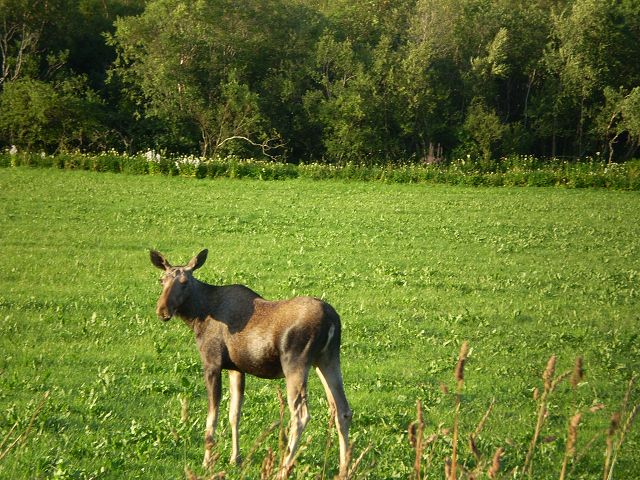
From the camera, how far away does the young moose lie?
301 inches

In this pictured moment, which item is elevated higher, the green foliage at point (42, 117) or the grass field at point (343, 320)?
the green foliage at point (42, 117)

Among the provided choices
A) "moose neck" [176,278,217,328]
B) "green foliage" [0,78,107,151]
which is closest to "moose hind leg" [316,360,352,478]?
"moose neck" [176,278,217,328]

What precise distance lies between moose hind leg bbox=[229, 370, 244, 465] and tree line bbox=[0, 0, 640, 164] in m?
51.0

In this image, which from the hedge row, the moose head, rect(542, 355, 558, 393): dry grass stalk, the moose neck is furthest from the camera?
the hedge row

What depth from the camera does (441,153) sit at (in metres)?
69.0

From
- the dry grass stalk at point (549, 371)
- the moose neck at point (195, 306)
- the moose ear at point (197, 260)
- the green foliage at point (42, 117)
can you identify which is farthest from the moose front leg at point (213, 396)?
the green foliage at point (42, 117)

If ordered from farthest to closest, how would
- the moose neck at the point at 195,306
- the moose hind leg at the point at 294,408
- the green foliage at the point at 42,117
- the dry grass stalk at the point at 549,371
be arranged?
the green foliage at the point at 42,117 < the moose neck at the point at 195,306 < the moose hind leg at the point at 294,408 < the dry grass stalk at the point at 549,371

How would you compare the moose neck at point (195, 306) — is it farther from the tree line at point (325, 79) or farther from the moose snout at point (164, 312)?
the tree line at point (325, 79)

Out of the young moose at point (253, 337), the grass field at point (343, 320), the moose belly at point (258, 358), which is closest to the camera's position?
the young moose at point (253, 337)

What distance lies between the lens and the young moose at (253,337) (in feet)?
25.1

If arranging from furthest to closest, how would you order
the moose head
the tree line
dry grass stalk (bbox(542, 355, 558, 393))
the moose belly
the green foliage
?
the tree line → the green foliage → the moose head → the moose belly → dry grass stalk (bbox(542, 355, 558, 393))

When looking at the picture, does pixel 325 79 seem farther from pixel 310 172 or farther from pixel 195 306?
pixel 195 306

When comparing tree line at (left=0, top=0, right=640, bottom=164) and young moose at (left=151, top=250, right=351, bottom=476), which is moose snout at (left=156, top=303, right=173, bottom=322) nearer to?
young moose at (left=151, top=250, right=351, bottom=476)

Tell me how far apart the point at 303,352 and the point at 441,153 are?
207 ft
